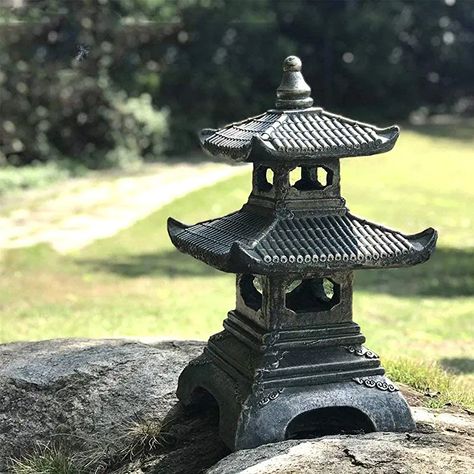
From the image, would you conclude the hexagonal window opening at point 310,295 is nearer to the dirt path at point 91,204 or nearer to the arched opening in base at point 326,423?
the arched opening in base at point 326,423

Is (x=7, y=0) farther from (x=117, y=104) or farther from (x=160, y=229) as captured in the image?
(x=160, y=229)

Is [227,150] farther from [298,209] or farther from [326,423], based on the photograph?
[326,423]

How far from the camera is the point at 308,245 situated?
5117mm

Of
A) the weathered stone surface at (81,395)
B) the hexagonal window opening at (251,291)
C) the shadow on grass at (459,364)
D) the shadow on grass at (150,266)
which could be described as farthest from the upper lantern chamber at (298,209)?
the shadow on grass at (150,266)

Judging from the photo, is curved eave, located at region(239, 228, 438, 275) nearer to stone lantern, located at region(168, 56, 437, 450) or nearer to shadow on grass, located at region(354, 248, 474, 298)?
stone lantern, located at region(168, 56, 437, 450)

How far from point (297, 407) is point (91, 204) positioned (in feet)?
44.5

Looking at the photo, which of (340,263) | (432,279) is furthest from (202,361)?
(432,279)

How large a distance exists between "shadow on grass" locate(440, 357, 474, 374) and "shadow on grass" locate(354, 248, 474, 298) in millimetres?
2949

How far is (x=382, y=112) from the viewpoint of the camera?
30484 millimetres

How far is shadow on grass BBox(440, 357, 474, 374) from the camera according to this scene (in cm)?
923

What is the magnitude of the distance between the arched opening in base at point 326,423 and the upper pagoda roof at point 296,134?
146cm

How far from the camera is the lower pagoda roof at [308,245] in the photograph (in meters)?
4.96

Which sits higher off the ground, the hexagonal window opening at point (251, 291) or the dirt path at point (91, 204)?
the hexagonal window opening at point (251, 291)

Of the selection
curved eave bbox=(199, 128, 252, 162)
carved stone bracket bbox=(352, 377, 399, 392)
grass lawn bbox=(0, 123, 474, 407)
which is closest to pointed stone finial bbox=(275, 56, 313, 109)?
curved eave bbox=(199, 128, 252, 162)
